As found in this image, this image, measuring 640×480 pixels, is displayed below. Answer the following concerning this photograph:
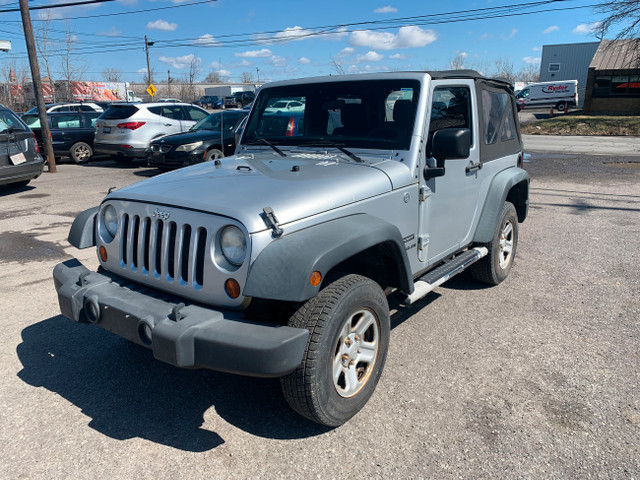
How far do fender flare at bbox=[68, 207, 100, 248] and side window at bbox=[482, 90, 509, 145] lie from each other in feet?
10.9

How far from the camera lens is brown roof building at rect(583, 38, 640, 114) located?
116 feet

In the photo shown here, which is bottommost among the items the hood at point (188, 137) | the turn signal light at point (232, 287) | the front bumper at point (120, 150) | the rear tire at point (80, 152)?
the rear tire at point (80, 152)

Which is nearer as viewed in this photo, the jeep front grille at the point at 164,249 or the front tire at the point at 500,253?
the jeep front grille at the point at 164,249

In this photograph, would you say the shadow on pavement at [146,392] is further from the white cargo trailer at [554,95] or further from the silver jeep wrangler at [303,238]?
the white cargo trailer at [554,95]

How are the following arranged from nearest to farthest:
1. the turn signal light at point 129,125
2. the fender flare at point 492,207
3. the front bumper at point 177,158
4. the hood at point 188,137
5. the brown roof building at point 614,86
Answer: the fender flare at point 492,207, the front bumper at point 177,158, the hood at point 188,137, the turn signal light at point 129,125, the brown roof building at point 614,86

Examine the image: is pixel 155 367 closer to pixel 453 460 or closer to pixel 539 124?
pixel 453 460

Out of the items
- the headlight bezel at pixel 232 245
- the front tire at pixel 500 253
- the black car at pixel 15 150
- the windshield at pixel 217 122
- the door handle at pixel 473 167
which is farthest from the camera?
the windshield at pixel 217 122

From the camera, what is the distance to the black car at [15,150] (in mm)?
9344

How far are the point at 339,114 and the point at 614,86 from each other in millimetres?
39196

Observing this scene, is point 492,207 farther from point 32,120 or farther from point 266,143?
point 32,120

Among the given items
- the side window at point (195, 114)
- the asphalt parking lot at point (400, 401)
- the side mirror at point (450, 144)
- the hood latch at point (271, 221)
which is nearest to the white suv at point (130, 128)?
the side window at point (195, 114)

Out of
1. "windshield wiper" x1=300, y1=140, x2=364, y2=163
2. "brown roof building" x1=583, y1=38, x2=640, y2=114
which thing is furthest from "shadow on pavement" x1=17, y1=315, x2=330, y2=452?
"brown roof building" x1=583, y1=38, x2=640, y2=114

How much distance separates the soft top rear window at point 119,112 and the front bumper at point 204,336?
12.0 m

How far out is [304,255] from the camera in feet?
8.45
